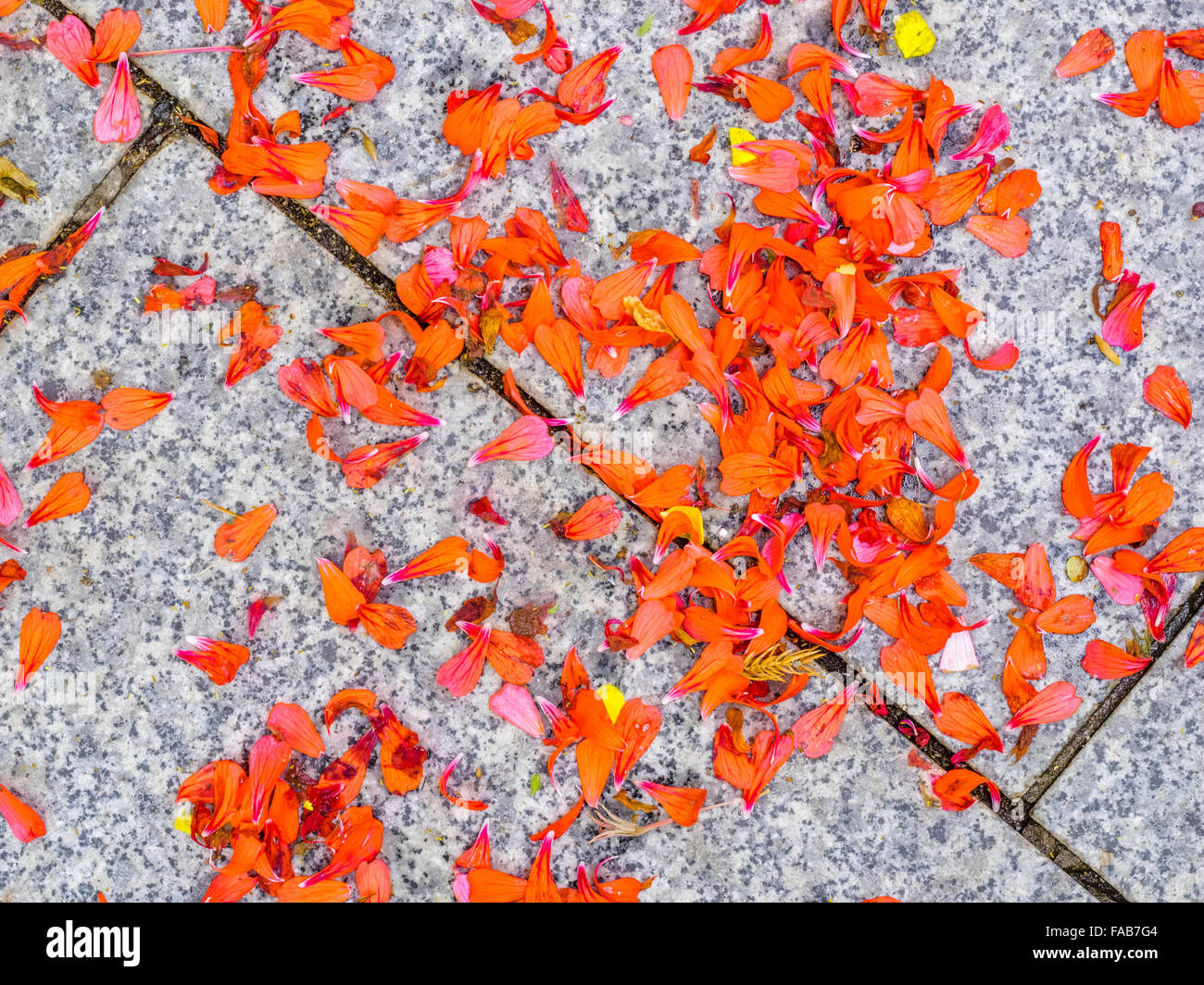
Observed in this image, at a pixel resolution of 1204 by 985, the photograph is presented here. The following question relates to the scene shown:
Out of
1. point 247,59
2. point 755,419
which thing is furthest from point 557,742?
point 247,59

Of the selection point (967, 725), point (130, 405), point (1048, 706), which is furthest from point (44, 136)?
point (1048, 706)

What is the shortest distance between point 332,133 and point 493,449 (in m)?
0.80

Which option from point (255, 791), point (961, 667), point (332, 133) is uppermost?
point (332, 133)

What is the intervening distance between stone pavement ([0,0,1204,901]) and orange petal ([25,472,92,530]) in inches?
1.2

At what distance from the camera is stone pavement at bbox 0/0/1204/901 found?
5.99ft

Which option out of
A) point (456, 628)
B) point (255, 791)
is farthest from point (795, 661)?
point (255, 791)

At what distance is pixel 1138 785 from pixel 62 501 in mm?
2530

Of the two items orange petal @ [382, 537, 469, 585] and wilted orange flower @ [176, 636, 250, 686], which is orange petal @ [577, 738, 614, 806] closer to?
orange petal @ [382, 537, 469, 585]

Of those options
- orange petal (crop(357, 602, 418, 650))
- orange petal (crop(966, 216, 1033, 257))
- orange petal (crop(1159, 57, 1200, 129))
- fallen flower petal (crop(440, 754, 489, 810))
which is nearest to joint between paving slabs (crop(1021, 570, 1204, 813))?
orange petal (crop(966, 216, 1033, 257))

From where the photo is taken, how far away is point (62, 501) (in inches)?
71.3

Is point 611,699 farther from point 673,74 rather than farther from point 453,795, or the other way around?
point 673,74

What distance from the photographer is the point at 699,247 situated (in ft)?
6.07
